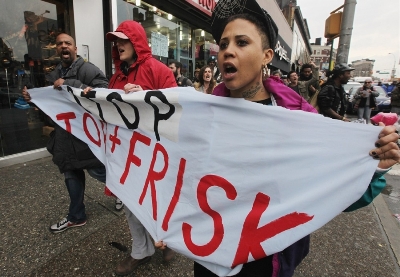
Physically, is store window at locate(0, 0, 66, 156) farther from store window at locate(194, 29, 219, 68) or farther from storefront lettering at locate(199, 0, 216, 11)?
store window at locate(194, 29, 219, 68)

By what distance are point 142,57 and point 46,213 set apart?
7.39 ft

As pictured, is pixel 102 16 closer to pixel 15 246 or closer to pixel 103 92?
pixel 103 92

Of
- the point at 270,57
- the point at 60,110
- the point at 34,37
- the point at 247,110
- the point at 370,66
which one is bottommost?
the point at 60,110

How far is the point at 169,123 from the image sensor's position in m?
1.46

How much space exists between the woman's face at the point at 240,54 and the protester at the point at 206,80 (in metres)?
3.70

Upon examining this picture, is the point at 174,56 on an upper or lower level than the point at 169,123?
upper

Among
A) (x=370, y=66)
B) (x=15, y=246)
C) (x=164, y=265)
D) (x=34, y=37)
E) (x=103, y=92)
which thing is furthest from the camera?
(x=370, y=66)

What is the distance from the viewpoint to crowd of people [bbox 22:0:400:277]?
1.11 metres

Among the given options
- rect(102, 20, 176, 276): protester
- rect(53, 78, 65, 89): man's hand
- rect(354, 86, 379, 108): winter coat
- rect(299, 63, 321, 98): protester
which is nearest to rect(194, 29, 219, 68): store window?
rect(299, 63, 321, 98): protester

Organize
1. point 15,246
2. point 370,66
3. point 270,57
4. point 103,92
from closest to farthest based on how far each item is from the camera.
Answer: point 270,57 < point 103,92 < point 15,246 < point 370,66

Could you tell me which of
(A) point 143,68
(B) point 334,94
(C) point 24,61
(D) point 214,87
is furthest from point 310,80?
(C) point 24,61

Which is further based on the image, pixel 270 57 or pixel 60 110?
pixel 60 110

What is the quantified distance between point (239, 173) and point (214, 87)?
1327mm

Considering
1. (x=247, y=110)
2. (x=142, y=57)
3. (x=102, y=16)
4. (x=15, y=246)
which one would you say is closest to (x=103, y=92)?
(x=142, y=57)
